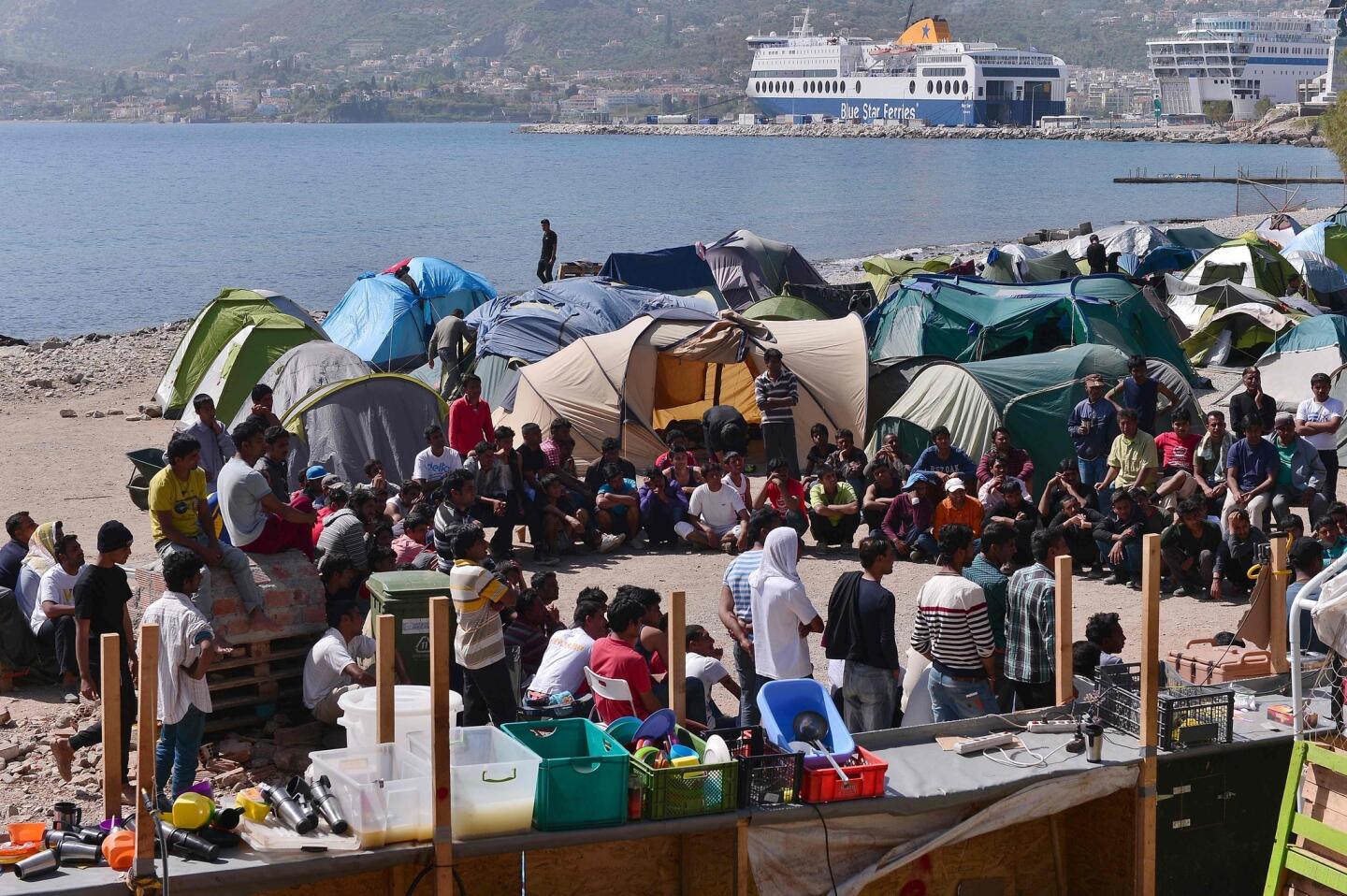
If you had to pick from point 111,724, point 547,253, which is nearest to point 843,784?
point 111,724

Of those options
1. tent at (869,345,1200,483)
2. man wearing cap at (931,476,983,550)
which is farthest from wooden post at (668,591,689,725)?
tent at (869,345,1200,483)

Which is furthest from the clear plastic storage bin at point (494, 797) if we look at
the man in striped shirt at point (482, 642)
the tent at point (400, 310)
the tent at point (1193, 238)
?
the tent at point (1193, 238)

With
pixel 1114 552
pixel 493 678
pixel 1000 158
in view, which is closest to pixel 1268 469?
pixel 1114 552

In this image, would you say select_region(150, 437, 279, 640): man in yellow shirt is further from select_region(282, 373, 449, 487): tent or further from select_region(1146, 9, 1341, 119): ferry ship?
select_region(1146, 9, 1341, 119): ferry ship

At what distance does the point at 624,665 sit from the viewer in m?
7.09

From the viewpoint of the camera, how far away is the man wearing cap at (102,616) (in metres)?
7.89

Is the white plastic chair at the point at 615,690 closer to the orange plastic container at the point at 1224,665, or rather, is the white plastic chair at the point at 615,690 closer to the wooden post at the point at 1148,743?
the wooden post at the point at 1148,743

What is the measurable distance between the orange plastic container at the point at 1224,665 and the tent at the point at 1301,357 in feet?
33.1

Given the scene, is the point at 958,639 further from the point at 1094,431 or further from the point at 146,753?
the point at 1094,431

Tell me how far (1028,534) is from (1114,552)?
2.37ft

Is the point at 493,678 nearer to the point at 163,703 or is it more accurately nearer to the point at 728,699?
the point at 163,703

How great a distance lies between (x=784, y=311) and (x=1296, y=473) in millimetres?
8556

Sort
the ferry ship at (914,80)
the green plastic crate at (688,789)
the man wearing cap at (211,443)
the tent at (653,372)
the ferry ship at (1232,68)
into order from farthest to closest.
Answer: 1. the ferry ship at (1232,68)
2. the ferry ship at (914,80)
3. the tent at (653,372)
4. the man wearing cap at (211,443)
5. the green plastic crate at (688,789)

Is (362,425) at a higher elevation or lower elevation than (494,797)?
lower
